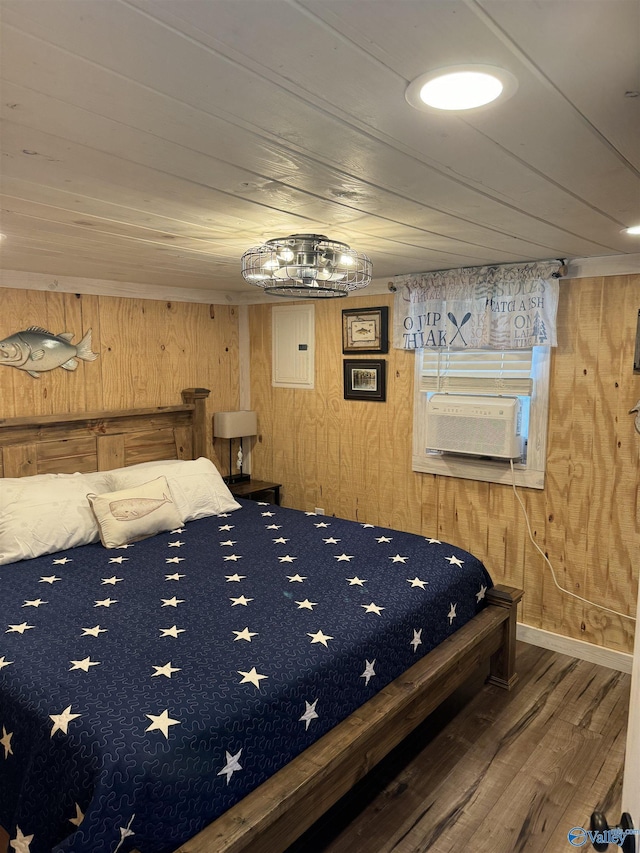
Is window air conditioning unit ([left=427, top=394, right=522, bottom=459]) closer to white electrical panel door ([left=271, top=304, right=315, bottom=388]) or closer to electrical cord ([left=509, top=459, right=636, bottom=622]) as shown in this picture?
electrical cord ([left=509, top=459, right=636, bottom=622])

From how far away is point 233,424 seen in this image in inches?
184

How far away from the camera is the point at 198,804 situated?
66.1 inches

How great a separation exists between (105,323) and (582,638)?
11.8 ft

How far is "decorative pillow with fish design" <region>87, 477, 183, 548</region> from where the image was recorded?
3170 millimetres

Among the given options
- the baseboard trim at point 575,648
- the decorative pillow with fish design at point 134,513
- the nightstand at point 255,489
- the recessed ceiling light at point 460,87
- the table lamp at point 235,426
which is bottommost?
the baseboard trim at point 575,648

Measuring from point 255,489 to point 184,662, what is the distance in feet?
8.46

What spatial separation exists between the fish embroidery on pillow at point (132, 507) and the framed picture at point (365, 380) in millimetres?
1609

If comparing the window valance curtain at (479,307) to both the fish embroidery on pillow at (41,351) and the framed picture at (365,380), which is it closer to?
the framed picture at (365,380)

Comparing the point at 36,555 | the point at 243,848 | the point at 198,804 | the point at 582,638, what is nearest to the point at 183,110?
the point at 198,804

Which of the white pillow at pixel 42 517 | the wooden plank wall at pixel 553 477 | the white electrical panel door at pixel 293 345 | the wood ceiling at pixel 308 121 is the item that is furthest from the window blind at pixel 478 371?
the white pillow at pixel 42 517

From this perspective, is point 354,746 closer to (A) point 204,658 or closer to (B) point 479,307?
(A) point 204,658

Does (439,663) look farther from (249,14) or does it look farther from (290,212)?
(249,14)

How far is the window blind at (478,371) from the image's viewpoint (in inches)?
136

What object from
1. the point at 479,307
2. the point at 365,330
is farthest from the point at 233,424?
the point at 479,307
